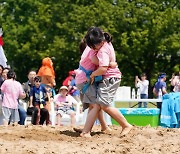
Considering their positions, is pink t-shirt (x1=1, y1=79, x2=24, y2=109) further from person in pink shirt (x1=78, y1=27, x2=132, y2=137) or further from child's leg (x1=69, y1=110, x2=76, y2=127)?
person in pink shirt (x1=78, y1=27, x2=132, y2=137)

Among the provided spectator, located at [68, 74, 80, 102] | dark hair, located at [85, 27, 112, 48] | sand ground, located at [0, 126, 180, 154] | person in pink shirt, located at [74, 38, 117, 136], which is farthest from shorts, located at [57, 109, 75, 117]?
dark hair, located at [85, 27, 112, 48]

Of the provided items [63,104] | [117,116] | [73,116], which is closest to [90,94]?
[117,116]

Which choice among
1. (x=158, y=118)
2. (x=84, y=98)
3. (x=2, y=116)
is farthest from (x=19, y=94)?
(x=84, y=98)

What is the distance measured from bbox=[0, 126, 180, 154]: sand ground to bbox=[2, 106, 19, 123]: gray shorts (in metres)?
3.52

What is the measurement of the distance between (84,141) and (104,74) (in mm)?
1083

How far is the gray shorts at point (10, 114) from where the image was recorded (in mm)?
13516

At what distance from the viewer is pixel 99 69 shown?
341 inches

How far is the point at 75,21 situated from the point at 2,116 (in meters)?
30.4

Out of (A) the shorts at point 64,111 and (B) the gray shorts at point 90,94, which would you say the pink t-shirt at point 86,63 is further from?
(A) the shorts at point 64,111

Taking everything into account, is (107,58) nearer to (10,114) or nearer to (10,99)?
(10,99)

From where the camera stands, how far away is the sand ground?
721cm

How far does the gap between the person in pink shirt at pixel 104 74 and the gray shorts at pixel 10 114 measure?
4819 mm

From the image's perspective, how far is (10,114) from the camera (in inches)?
536

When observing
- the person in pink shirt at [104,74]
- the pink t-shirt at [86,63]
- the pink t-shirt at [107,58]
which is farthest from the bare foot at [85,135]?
the pink t-shirt at [107,58]
